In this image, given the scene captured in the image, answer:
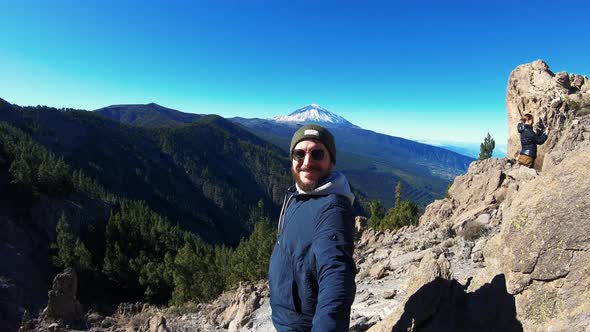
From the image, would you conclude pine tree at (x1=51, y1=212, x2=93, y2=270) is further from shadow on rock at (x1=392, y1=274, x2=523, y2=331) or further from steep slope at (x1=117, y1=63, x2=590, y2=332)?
shadow on rock at (x1=392, y1=274, x2=523, y2=331)

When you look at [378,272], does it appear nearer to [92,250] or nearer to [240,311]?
[240,311]

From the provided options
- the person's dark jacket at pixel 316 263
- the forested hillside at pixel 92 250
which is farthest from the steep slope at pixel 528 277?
the forested hillside at pixel 92 250

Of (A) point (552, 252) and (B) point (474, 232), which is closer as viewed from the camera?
(A) point (552, 252)

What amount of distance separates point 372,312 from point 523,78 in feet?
95.8

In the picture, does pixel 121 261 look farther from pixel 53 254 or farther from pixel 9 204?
pixel 9 204

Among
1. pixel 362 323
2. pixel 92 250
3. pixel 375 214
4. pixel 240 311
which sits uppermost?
pixel 362 323

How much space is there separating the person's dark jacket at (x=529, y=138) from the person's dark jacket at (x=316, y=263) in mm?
19647

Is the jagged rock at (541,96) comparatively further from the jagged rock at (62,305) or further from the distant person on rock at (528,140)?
the jagged rock at (62,305)

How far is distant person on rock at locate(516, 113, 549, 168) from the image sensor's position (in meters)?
19.2

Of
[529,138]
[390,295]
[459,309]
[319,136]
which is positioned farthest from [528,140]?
[319,136]

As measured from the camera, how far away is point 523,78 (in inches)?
1166

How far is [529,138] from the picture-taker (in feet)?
63.4

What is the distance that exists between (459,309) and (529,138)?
659 inches

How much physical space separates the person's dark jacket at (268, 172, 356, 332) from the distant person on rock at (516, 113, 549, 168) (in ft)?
64.7
